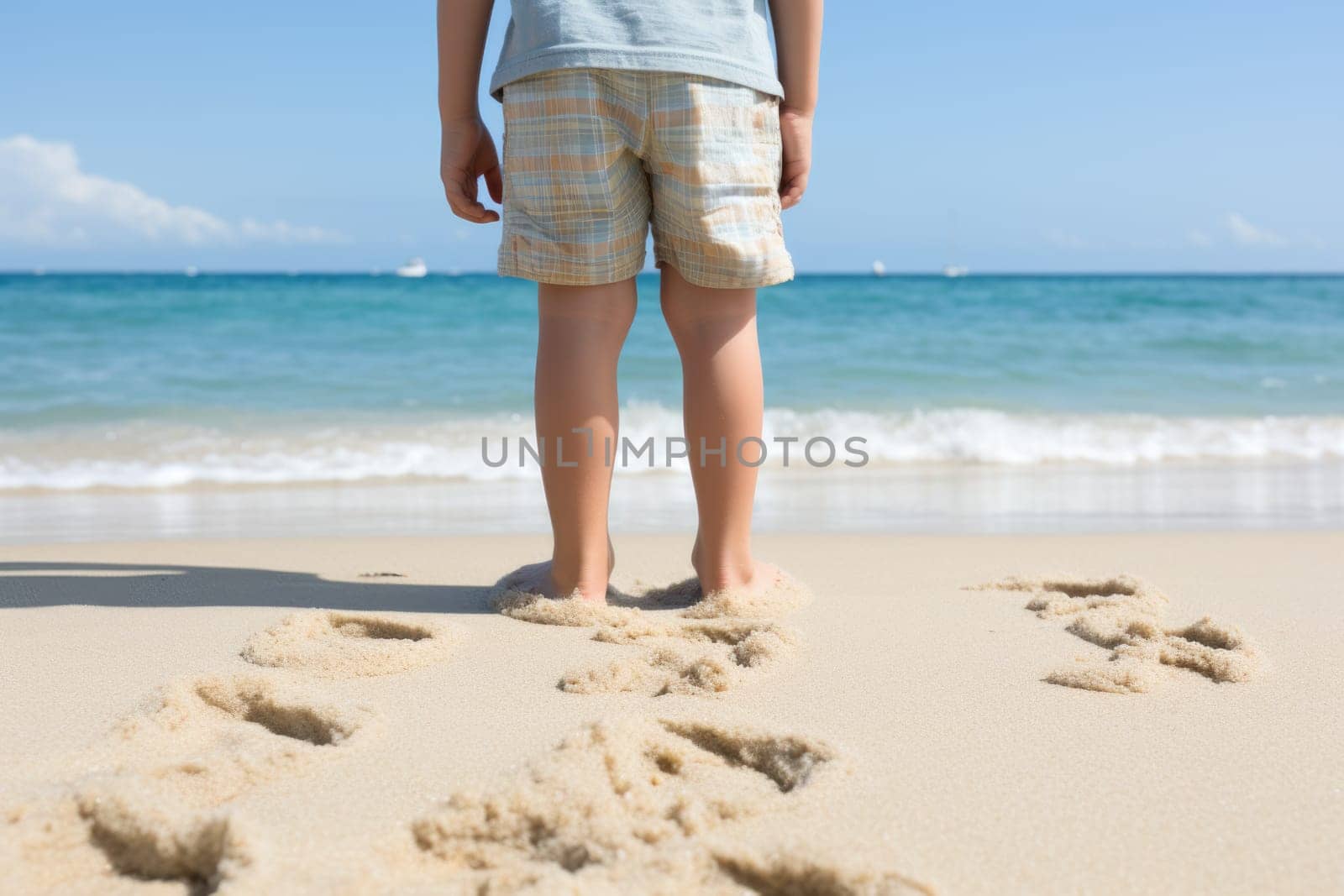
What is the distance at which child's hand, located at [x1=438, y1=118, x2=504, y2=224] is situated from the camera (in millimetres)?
1909

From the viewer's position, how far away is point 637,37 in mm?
1722

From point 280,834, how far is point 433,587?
1.20 m

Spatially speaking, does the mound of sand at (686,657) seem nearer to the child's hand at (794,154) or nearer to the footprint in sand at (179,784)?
the footprint in sand at (179,784)

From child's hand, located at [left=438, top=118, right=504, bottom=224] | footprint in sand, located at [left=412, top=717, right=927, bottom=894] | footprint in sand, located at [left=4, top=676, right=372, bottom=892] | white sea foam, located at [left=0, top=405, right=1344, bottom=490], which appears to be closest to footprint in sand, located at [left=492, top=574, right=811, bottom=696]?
footprint in sand, located at [left=412, top=717, right=927, bottom=894]

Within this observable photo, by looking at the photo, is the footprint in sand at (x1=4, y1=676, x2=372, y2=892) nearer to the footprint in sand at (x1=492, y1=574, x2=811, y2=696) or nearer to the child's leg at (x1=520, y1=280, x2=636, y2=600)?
the footprint in sand at (x1=492, y1=574, x2=811, y2=696)

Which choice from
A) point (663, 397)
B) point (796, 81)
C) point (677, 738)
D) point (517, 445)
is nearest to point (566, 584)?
point (677, 738)

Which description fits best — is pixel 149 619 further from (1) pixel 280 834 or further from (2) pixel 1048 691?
(2) pixel 1048 691

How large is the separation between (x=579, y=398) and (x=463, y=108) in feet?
1.87

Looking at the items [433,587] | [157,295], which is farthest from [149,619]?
[157,295]

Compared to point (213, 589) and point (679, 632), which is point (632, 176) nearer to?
point (679, 632)

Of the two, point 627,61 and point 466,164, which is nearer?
point 627,61

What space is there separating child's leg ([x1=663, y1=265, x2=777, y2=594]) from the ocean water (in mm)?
1400

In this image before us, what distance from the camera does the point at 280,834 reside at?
100 centimetres

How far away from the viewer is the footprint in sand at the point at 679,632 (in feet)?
4.86
